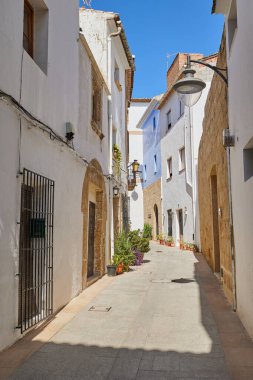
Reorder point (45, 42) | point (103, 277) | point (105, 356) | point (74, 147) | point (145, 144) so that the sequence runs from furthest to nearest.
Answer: point (145, 144) < point (103, 277) < point (74, 147) < point (45, 42) < point (105, 356)

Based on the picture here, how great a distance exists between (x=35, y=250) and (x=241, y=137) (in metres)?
3.51

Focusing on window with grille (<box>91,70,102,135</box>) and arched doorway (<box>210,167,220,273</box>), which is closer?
window with grille (<box>91,70,102,135</box>)

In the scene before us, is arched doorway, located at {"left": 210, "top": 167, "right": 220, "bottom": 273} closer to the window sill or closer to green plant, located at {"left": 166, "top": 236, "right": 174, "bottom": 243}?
the window sill

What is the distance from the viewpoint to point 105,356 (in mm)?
4551

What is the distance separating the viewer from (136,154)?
96.9ft

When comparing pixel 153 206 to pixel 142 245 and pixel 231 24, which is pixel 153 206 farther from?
pixel 231 24

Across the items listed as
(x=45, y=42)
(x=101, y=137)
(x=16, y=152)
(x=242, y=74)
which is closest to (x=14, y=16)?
(x=45, y=42)

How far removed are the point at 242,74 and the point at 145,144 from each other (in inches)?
911

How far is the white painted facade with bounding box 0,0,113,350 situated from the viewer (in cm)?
474

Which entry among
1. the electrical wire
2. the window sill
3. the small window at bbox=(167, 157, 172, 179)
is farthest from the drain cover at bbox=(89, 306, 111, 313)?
the small window at bbox=(167, 157, 172, 179)

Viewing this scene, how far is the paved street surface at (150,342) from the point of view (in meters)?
4.06

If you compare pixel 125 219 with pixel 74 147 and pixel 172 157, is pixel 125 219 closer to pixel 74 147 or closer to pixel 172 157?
pixel 172 157

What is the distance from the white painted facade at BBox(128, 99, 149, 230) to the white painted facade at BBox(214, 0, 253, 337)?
69.6ft

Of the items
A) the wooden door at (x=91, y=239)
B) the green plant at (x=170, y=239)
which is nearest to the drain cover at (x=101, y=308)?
the wooden door at (x=91, y=239)
